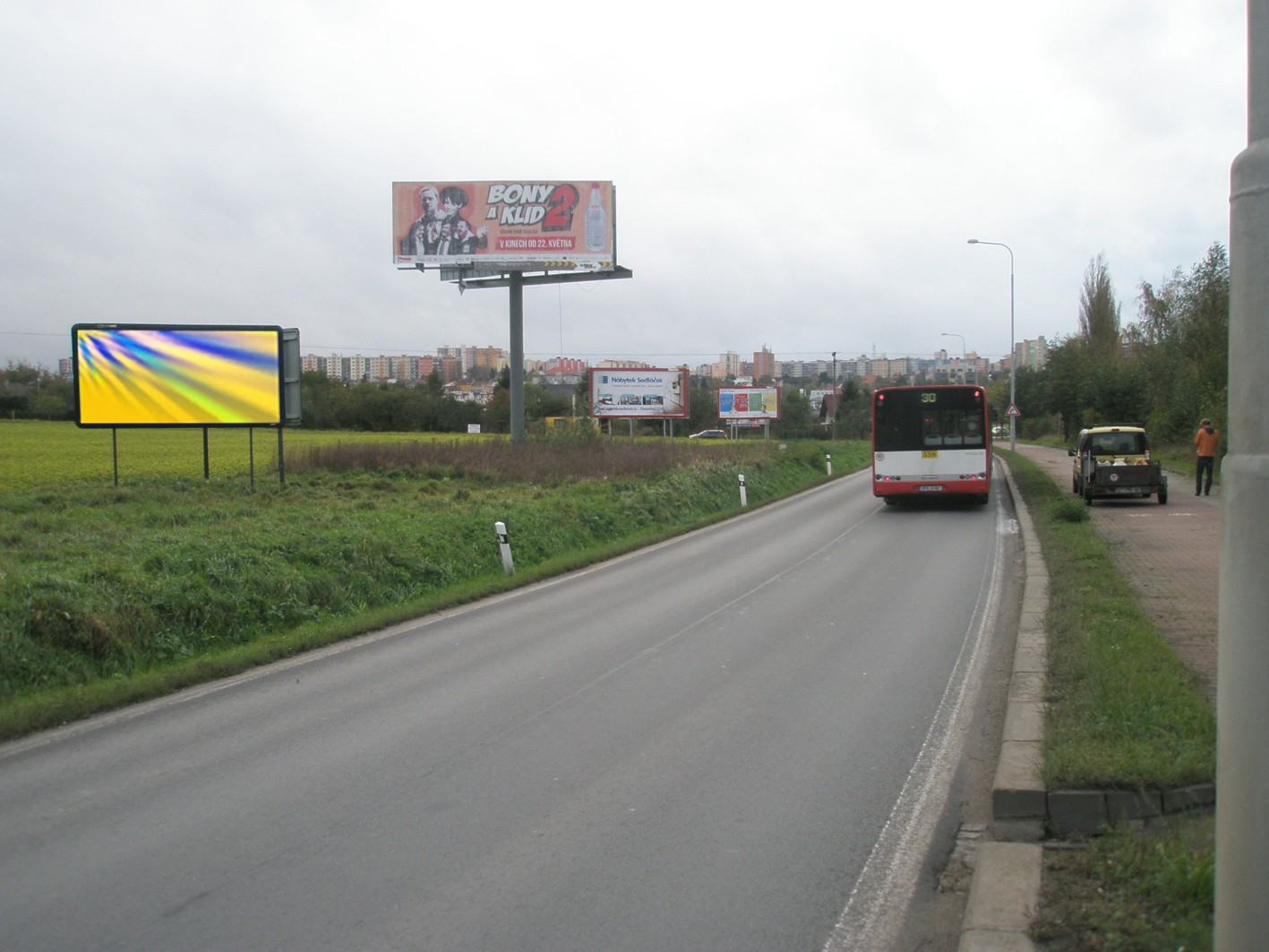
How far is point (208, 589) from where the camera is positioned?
11680 millimetres

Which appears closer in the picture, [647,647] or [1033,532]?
[647,647]

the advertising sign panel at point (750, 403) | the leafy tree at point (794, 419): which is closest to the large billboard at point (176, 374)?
the advertising sign panel at point (750, 403)

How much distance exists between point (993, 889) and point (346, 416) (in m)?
79.7

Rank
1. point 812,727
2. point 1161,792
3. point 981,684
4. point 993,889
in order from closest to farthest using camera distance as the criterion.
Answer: point 993,889, point 1161,792, point 812,727, point 981,684

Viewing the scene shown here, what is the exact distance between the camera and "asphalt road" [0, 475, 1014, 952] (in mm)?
4531

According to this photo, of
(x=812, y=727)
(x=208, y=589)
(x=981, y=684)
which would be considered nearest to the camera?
(x=812, y=727)

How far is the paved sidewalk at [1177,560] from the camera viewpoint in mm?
9107

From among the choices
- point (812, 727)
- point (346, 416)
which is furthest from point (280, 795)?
point (346, 416)

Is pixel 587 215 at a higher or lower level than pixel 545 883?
higher

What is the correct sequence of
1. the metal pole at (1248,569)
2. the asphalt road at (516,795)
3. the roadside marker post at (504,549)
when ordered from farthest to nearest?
1. the roadside marker post at (504,549)
2. the asphalt road at (516,795)
3. the metal pole at (1248,569)

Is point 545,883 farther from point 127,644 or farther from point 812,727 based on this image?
point 127,644

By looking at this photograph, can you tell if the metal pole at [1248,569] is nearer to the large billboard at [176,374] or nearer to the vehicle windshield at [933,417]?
the vehicle windshield at [933,417]

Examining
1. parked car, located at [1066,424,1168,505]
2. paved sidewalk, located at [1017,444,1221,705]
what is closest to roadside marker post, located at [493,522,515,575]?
paved sidewalk, located at [1017,444,1221,705]

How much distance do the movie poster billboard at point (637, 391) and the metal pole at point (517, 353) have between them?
8.96m
